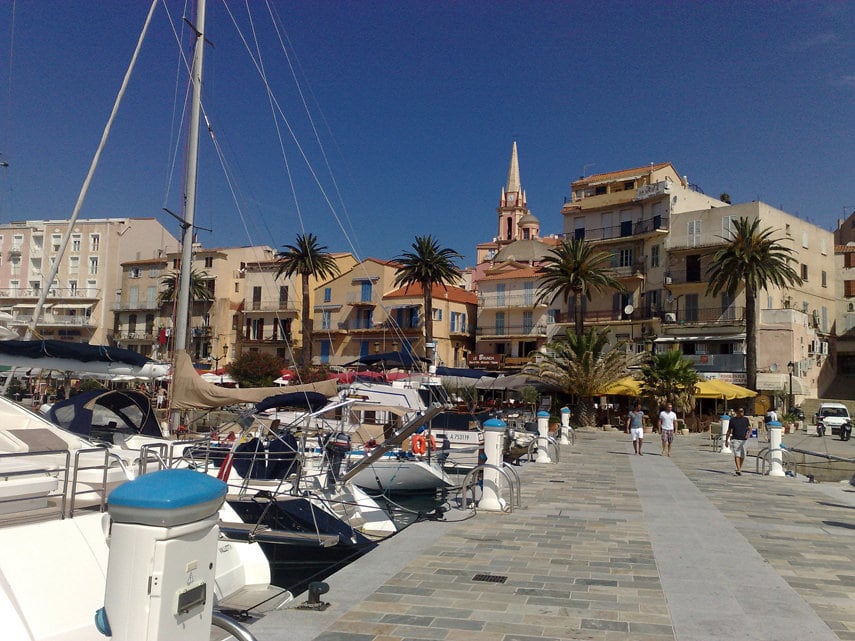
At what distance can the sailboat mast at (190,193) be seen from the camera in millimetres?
16922

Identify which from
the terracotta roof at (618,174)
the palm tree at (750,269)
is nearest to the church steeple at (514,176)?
the terracotta roof at (618,174)

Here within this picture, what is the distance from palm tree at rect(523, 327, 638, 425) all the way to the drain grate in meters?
33.7

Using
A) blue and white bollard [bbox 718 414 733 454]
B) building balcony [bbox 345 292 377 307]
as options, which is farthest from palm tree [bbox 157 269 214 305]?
blue and white bollard [bbox 718 414 733 454]

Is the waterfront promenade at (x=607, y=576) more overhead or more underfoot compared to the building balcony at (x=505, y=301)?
more underfoot

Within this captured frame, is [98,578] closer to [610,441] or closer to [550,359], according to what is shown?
[610,441]

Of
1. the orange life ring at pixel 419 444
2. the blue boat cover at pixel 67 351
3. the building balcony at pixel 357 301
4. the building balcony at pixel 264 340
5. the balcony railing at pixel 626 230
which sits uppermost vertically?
the balcony railing at pixel 626 230

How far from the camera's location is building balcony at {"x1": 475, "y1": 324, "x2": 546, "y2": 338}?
61.7 metres

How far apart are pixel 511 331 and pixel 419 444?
143 feet

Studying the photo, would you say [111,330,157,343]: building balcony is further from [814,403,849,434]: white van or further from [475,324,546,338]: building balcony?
[814,403,849,434]: white van

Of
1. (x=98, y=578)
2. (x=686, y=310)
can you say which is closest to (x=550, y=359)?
(x=686, y=310)

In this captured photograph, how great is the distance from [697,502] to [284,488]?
25.9 ft

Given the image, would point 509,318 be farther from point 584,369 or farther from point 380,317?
point 584,369

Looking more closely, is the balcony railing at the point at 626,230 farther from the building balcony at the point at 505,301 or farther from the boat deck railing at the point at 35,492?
the boat deck railing at the point at 35,492

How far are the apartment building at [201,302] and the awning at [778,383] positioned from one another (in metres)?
44.1
